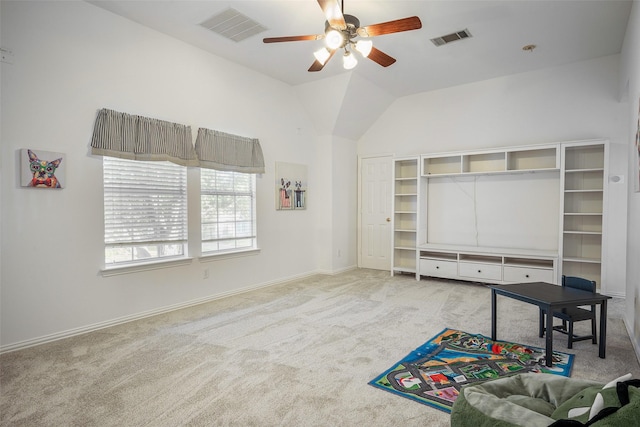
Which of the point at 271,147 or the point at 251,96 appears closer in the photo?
the point at 251,96

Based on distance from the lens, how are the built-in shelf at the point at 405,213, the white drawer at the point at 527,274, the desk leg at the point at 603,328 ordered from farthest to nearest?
the built-in shelf at the point at 405,213 → the white drawer at the point at 527,274 → the desk leg at the point at 603,328

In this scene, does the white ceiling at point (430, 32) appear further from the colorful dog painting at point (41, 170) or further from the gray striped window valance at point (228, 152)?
the colorful dog painting at point (41, 170)

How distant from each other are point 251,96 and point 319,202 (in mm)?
2187

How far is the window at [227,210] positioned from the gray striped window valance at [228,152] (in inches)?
5.0

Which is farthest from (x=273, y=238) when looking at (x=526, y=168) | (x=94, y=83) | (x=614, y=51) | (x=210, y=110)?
(x=614, y=51)

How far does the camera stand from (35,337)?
126 inches

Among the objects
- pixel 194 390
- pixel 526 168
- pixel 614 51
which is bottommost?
pixel 194 390

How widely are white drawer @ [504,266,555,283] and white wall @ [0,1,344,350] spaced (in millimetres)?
3936

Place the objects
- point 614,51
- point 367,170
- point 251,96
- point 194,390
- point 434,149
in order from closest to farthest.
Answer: point 194,390 → point 614,51 → point 251,96 → point 434,149 → point 367,170

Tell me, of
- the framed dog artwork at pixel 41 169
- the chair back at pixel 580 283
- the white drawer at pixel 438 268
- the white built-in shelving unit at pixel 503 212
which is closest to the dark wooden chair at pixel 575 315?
the chair back at pixel 580 283

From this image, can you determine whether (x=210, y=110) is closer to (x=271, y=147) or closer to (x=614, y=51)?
(x=271, y=147)

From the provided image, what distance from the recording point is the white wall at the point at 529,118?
4.73 m

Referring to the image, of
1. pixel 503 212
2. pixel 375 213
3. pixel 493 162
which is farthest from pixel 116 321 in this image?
pixel 493 162

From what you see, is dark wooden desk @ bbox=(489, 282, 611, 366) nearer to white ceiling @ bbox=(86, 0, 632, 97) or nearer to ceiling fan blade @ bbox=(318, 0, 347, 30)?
ceiling fan blade @ bbox=(318, 0, 347, 30)
